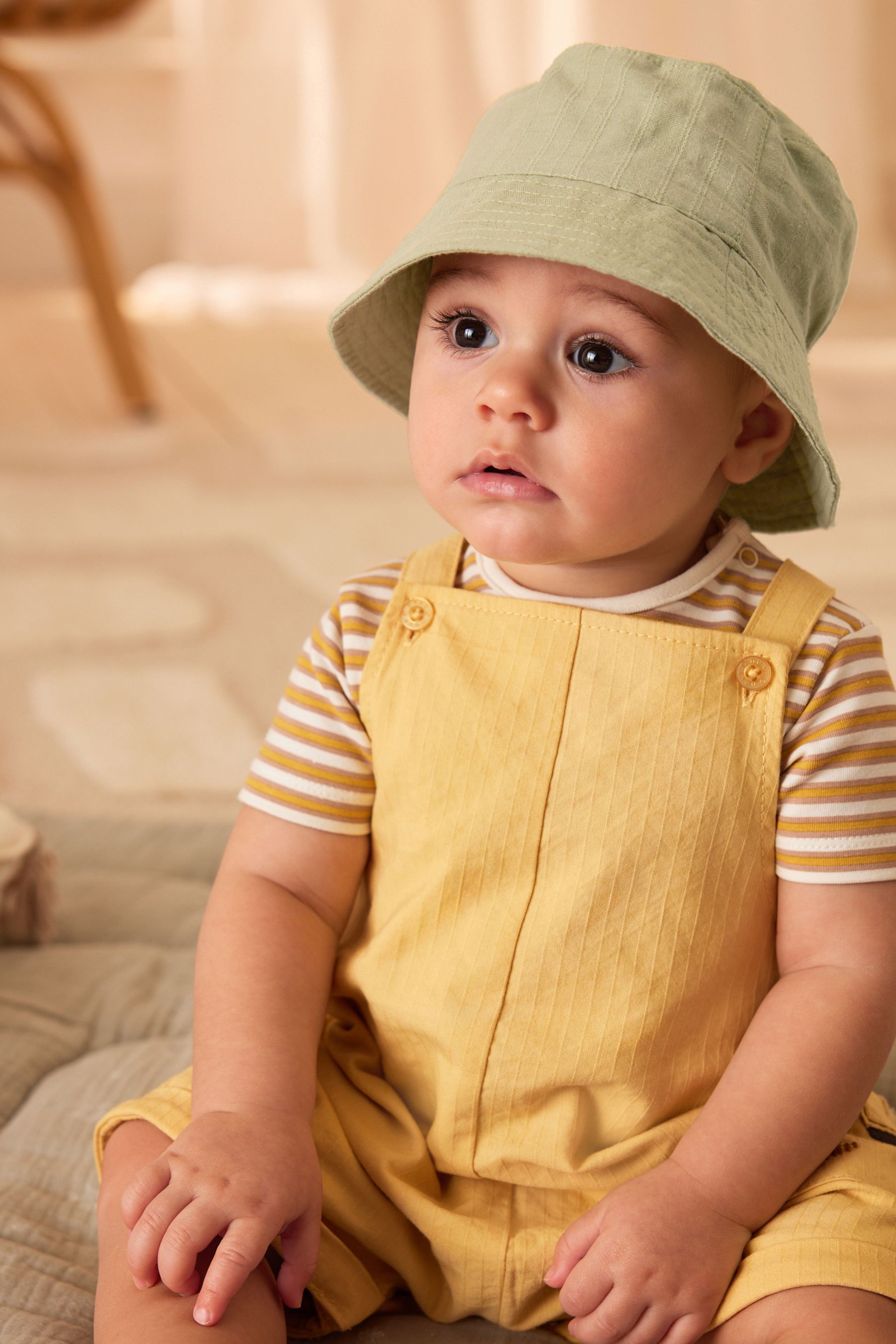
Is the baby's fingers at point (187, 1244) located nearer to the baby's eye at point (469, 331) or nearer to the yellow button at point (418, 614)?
the yellow button at point (418, 614)

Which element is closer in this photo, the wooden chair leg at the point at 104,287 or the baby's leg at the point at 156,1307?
the baby's leg at the point at 156,1307

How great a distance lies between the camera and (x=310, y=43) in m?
3.26

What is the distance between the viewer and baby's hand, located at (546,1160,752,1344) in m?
0.56

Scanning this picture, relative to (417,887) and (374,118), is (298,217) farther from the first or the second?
(417,887)

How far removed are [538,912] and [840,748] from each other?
Result: 0.14m

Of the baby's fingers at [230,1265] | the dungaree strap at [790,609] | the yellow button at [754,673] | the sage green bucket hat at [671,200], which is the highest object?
the sage green bucket hat at [671,200]

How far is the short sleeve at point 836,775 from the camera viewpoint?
24.4 inches

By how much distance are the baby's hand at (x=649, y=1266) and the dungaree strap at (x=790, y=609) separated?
0.74 feet

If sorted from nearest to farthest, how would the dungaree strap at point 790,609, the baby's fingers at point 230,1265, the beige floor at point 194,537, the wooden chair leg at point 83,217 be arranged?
the baby's fingers at point 230,1265 < the dungaree strap at point 790,609 < the beige floor at point 194,537 < the wooden chair leg at point 83,217

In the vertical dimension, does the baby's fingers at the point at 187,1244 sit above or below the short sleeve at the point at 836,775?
below

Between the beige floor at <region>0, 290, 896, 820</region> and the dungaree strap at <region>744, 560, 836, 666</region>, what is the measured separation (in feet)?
2.01

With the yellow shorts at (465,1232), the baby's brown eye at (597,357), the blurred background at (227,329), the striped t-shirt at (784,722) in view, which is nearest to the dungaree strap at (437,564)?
the striped t-shirt at (784,722)

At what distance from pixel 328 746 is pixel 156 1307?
0.25 meters

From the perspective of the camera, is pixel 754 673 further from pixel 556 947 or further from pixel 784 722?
pixel 556 947
